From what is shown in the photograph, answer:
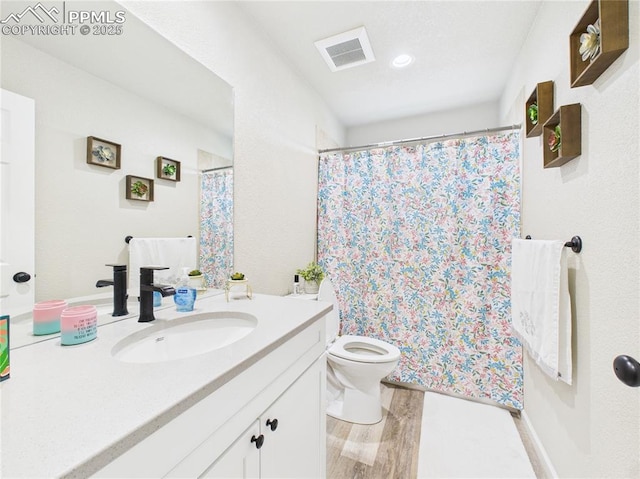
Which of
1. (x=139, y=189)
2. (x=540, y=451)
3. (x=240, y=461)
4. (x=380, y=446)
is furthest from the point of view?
(x=380, y=446)

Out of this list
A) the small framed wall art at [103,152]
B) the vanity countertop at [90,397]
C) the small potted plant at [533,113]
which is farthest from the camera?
the small potted plant at [533,113]

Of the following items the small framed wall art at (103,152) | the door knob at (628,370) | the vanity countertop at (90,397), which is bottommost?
the vanity countertop at (90,397)

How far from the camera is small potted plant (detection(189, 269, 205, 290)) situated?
4.07 ft

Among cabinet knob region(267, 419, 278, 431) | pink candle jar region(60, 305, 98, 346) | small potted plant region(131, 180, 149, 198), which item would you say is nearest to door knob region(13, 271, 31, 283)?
pink candle jar region(60, 305, 98, 346)

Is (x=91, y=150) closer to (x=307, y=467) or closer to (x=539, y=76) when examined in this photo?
(x=307, y=467)

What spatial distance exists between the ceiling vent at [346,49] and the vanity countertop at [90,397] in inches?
71.8

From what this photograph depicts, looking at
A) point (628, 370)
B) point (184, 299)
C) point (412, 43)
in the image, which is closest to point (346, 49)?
point (412, 43)

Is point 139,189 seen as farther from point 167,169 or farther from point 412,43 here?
point 412,43

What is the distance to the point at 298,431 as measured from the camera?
95 centimetres

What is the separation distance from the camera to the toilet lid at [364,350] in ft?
5.62

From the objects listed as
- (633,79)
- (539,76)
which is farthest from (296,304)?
(539,76)

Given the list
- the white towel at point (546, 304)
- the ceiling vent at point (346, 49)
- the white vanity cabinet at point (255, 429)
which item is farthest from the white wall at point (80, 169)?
the white towel at point (546, 304)

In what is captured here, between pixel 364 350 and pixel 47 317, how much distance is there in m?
1.74

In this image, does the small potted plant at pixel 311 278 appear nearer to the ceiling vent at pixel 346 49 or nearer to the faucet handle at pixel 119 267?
the faucet handle at pixel 119 267
